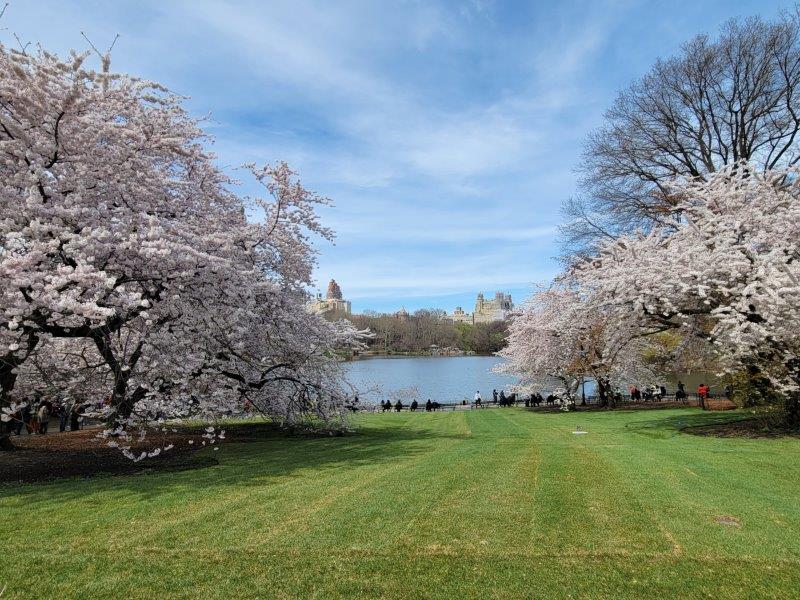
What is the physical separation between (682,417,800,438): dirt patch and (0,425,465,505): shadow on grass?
20.1ft

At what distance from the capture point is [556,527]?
17.3 ft

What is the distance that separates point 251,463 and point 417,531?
16.3ft

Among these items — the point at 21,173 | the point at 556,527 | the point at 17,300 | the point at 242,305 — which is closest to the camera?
A: the point at 556,527

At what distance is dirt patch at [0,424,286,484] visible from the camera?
830 cm

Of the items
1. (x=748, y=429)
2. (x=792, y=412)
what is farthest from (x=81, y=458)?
(x=792, y=412)

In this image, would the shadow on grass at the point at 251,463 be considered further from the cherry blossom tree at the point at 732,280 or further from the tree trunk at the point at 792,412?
the tree trunk at the point at 792,412

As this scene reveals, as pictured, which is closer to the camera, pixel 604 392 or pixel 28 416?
pixel 28 416

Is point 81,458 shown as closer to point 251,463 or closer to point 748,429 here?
point 251,463

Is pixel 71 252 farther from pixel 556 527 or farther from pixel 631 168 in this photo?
pixel 631 168

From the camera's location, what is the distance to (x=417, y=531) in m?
5.16

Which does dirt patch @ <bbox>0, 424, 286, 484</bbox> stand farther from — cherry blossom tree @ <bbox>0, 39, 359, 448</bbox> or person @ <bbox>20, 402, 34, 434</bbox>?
person @ <bbox>20, 402, 34, 434</bbox>

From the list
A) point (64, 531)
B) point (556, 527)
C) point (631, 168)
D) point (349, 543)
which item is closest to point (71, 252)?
point (64, 531)

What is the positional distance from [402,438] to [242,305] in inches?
224

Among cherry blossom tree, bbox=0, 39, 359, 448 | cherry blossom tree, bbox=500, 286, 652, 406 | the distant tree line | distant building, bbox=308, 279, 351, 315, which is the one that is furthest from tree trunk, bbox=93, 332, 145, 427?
the distant tree line
